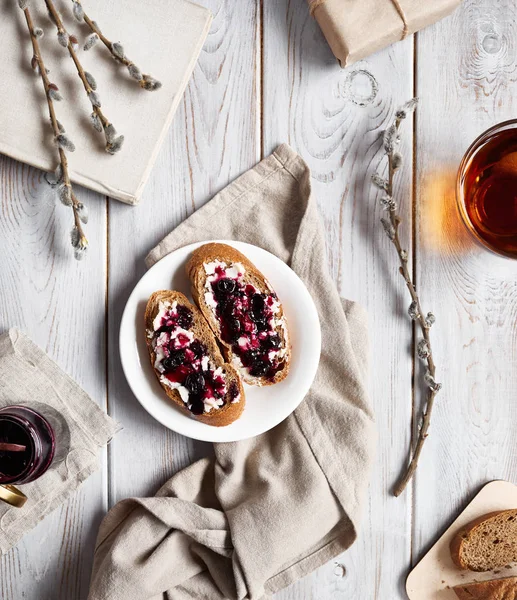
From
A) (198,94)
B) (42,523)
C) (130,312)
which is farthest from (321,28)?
(42,523)

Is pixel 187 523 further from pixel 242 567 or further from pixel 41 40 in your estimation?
pixel 41 40

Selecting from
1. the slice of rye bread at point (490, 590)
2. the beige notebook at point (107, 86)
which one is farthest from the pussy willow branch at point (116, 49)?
the slice of rye bread at point (490, 590)

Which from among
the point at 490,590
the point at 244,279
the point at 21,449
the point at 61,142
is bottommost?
the point at 490,590

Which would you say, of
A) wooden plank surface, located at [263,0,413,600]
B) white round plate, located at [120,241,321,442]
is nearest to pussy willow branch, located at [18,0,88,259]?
white round plate, located at [120,241,321,442]

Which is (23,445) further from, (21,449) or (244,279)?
(244,279)

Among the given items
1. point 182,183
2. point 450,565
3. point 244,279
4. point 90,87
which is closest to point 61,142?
point 90,87

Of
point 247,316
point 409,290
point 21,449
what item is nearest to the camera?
point 21,449
